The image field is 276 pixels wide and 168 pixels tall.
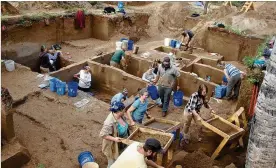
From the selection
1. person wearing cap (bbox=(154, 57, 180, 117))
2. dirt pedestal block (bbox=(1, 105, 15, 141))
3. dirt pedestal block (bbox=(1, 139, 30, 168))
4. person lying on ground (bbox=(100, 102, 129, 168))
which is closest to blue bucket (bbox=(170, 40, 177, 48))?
person wearing cap (bbox=(154, 57, 180, 117))

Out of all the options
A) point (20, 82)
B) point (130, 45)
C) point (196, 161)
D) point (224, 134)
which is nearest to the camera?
point (196, 161)

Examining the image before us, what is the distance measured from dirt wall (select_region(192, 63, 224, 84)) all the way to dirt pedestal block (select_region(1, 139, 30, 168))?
7168 mm

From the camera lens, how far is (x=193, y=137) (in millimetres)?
7449

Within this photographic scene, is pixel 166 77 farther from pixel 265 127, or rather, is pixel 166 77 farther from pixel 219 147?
pixel 265 127

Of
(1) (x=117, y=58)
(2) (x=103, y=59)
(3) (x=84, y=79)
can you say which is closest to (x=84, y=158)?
(3) (x=84, y=79)

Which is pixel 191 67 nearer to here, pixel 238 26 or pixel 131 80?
pixel 131 80

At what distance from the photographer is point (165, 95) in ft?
28.0

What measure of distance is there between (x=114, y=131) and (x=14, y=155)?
2194 millimetres

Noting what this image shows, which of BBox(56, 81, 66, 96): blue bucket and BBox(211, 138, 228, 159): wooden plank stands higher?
BBox(56, 81, 66, 96): blue bucket

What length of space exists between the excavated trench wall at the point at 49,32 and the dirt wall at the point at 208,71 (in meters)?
5.43

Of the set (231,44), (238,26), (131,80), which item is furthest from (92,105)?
(238,26)

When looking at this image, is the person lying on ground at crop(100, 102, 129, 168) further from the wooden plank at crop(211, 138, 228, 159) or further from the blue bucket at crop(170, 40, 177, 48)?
the blue bucket at crop(170, 40, 177, 48)

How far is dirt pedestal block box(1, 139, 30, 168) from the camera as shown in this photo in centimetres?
590

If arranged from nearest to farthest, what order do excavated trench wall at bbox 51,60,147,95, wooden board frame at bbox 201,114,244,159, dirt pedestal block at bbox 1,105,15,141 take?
1. dirt pedestal block at bbox 1,105,15,141
2. wooden board frame at bbox 201,114,244,159
3. excavated trench wall at bbox 51,60,147,95
